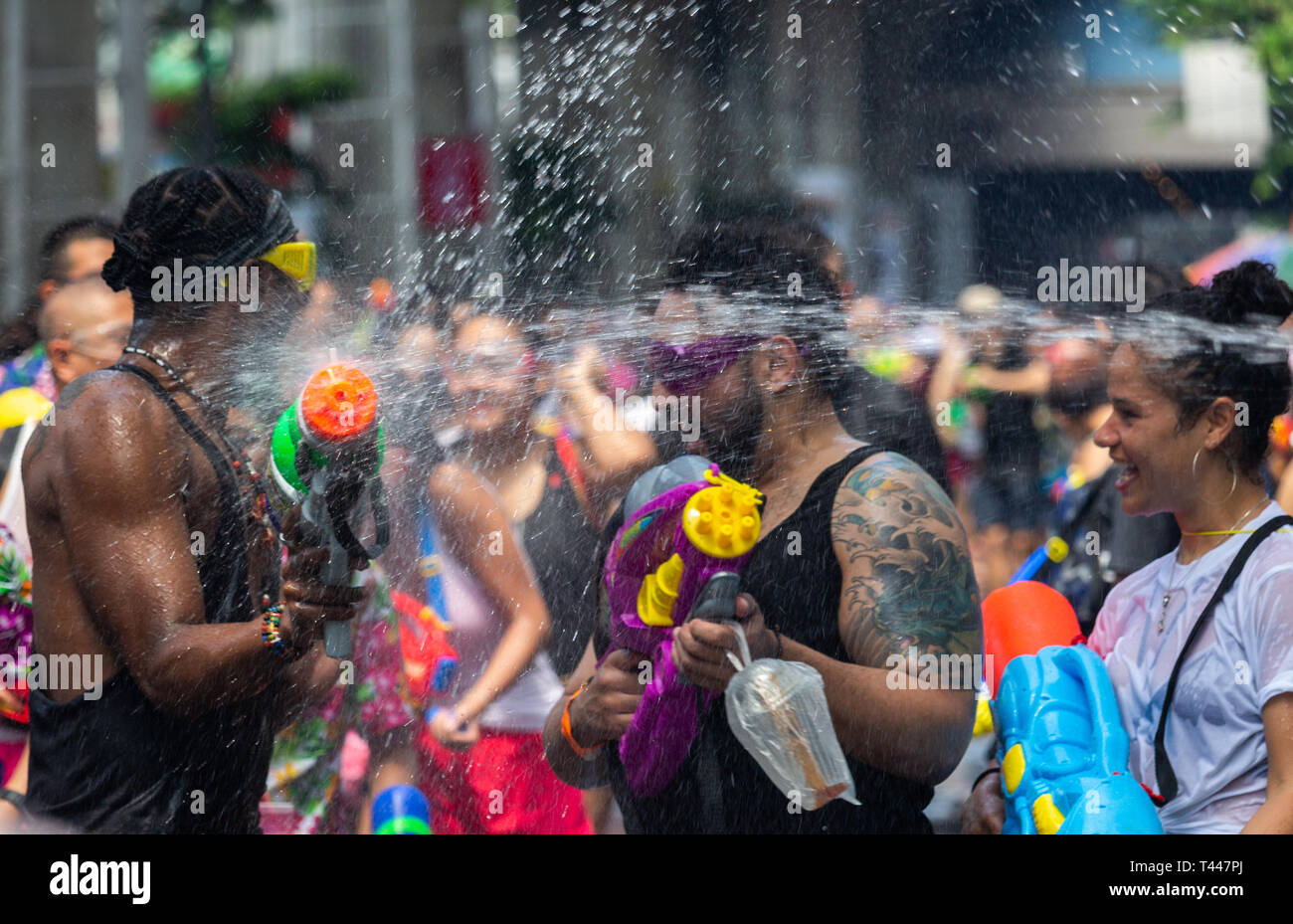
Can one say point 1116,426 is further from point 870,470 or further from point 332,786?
point 332,786

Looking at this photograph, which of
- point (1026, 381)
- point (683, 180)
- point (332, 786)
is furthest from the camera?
point (683, 180)

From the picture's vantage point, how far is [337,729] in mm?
3064

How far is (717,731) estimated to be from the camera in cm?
238

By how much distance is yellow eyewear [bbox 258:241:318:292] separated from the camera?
8.17ft

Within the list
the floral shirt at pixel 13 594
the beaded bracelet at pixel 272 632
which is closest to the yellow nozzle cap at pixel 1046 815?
the beaded bracelet at pixel 272 632

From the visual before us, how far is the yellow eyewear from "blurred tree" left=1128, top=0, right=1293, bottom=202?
554 cm

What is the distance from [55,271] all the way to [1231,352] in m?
2.97

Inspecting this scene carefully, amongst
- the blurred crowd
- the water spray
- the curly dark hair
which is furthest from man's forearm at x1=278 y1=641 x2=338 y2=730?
the curly dark hair

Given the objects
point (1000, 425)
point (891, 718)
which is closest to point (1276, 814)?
point (891, 718)

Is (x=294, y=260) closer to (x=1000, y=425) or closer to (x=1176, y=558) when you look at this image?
(x=1176, y=558)

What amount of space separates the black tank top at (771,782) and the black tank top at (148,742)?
784 mm

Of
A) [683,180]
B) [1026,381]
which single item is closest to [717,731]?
[1026,381]

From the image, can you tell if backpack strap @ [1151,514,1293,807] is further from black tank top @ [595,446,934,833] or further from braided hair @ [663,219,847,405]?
braided hair @ [663,219,847,405]
